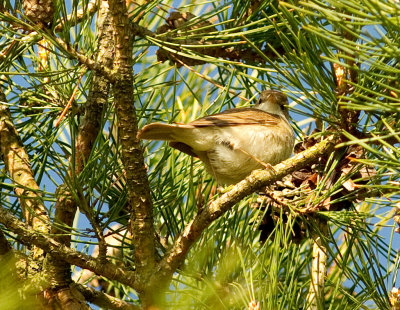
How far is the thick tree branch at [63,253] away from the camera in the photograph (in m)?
2.49

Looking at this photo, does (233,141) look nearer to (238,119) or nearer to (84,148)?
(238,119)

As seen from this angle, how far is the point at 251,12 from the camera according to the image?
3172 millimetres

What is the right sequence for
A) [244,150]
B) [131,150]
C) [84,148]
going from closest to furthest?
[131,150]
[84,148]
[244,150]

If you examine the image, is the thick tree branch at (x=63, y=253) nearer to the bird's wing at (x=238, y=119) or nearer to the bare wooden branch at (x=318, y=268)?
the bare wooden branch at (x=318, y=268)

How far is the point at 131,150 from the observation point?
7.91 ft

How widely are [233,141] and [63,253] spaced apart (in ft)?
4.29

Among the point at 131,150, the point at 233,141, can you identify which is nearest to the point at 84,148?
the point at 131,150

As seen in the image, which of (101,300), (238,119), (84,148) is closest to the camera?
(101,300)

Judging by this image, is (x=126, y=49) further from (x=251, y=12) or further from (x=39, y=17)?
(x=251, y=12)

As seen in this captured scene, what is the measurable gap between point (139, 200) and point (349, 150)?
82cm

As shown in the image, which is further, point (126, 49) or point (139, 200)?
point (139, 200)

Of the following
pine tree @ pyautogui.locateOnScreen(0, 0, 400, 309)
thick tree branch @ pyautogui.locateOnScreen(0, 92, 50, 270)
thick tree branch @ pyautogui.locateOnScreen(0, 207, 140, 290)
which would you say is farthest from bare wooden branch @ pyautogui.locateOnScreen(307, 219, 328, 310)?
thick tree branch @ pyautogui.locateOnScreen(0, 92, 50, 270)

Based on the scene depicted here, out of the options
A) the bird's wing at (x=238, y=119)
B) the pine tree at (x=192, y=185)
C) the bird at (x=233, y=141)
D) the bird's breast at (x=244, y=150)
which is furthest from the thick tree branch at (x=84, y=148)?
the bird's breast at (x=244, y=150)

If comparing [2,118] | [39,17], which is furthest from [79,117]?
[39,17]
